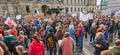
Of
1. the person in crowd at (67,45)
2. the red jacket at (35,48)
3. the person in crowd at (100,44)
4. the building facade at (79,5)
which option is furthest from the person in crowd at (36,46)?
the building facade at (79,5)

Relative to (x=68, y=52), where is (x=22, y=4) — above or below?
below

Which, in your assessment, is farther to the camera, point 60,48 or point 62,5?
point 62,5

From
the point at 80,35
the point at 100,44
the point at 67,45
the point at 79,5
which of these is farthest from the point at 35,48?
the point at 79,5

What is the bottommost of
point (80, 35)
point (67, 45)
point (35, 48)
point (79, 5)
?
point (79, 5)

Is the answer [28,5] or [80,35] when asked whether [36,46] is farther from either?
[28,5]

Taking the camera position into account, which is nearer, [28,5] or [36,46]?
[36,46]

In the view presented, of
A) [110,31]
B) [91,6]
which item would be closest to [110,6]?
[110,31]

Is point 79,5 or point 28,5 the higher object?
point 28,5

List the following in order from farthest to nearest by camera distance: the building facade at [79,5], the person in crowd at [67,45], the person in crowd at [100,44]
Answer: the building facade at [79,5]
the person in crowd at [67,45]
the person in crowd at [100,44]

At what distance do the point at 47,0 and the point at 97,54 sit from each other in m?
61.9

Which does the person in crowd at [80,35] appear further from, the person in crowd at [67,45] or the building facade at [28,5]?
the building facade at [28,5]

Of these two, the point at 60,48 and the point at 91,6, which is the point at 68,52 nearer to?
the point at 60,48

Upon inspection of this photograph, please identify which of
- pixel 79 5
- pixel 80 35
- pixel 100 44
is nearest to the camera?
pixel 100 44

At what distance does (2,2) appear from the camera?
59.6 meters
